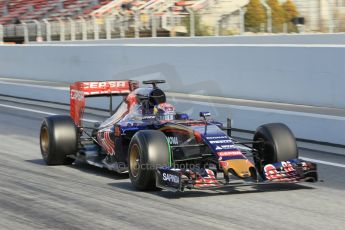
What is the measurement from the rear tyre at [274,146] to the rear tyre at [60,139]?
2672mm

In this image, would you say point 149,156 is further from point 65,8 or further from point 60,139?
point 65,8

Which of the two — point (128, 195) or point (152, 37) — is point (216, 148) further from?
point (152, 37)

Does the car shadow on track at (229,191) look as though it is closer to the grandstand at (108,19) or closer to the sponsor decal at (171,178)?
the sponsor decal at (171,178)

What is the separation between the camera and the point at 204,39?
2114cm

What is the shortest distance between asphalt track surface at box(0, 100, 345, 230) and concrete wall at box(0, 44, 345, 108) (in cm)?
359

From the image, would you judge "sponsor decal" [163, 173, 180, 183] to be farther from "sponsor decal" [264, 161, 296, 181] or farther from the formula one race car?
"sponsor decal" [264, 161, 296, 181]

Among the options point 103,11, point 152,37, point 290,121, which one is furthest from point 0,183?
point 103,11

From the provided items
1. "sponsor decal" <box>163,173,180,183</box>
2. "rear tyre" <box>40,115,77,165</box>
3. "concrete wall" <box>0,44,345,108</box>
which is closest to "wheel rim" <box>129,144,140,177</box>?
"sponsor decal" <box>163,173,180,183</box>

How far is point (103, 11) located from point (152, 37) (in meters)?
8.21

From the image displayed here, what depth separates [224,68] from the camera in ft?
53.1

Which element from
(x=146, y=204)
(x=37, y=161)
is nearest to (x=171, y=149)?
(x=146, y=204)

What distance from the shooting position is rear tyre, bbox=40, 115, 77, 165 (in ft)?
33.6

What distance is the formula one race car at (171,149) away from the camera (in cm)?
805

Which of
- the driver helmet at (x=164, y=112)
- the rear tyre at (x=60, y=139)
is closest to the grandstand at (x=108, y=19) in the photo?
the rear tyre at (x=60, y=139)
